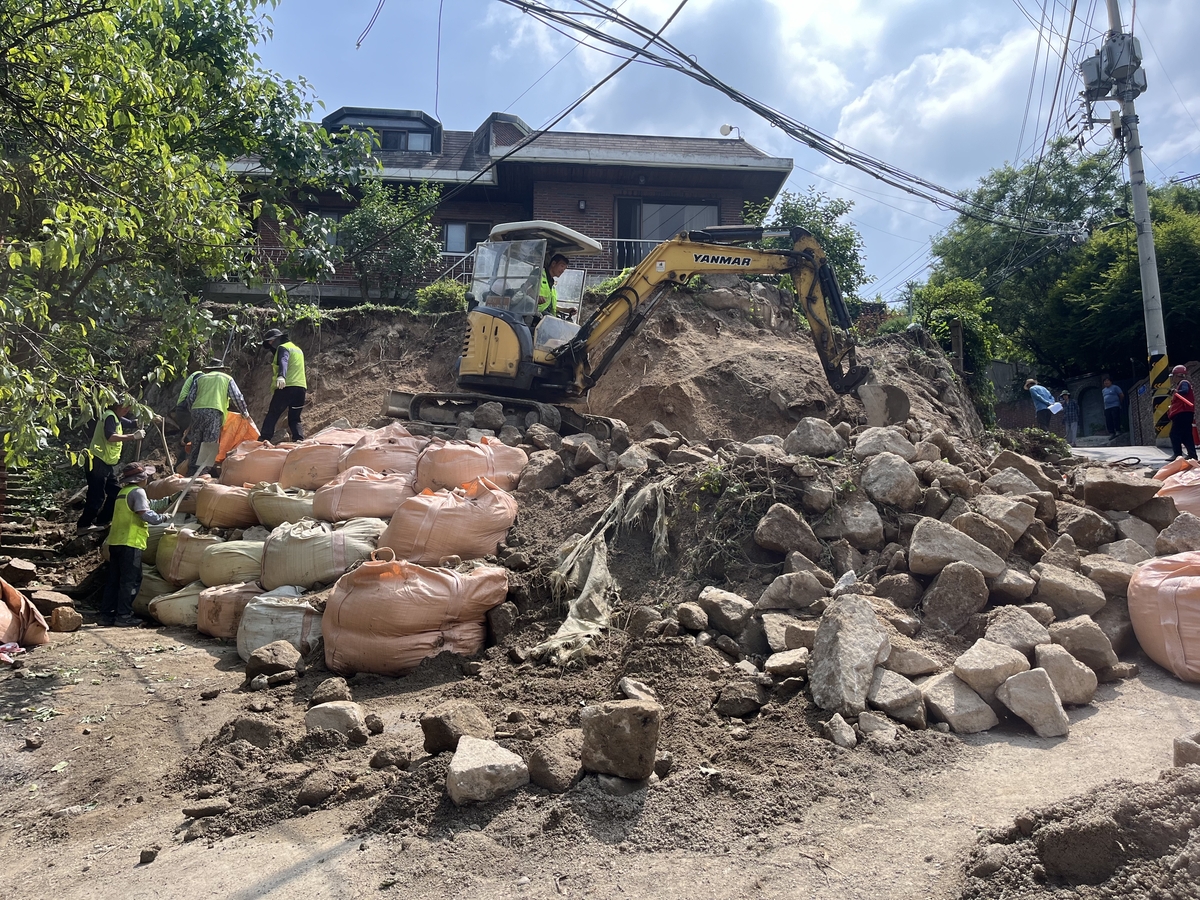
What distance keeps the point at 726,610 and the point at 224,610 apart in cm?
358

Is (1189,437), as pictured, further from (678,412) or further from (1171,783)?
(1171,783)

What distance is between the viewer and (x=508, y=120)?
64.3 feet

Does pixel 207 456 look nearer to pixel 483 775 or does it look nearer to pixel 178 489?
pixel 178 489

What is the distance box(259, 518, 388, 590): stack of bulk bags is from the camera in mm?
5988

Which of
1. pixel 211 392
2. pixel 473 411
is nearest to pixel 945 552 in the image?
pixel 473 411

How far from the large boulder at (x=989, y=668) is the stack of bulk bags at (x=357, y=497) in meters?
4.24

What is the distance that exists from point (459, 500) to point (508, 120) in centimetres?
1570

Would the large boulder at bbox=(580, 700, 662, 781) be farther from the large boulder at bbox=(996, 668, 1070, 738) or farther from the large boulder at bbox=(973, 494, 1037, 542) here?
the large boulder at bbox=(973, 494, 1037, 542)

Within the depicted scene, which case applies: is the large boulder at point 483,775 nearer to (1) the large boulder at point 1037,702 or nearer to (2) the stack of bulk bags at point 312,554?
(1) the large boulder at point 1037,702

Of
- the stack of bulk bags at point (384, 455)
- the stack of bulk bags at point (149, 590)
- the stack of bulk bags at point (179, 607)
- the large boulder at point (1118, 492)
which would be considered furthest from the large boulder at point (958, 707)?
the stack of bulk bags at point (149, 590)

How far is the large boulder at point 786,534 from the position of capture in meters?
5.16

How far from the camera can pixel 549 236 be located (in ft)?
33.7

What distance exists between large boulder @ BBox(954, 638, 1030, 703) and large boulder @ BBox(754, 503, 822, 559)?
1392 millimetres

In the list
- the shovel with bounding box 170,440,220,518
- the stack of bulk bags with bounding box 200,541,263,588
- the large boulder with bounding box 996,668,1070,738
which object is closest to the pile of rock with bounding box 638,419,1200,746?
the large boulder with bounding box 996,668,1070,738
